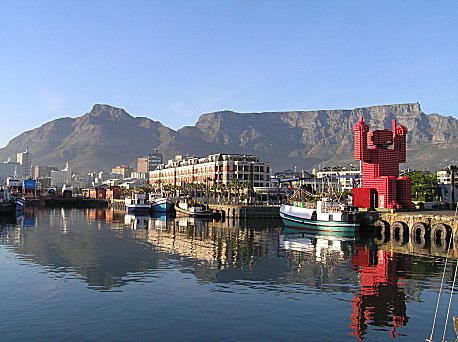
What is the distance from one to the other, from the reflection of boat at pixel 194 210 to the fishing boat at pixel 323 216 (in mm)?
38464

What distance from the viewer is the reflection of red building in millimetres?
32688

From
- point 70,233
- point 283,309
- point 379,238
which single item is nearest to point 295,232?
Result: point 379,238

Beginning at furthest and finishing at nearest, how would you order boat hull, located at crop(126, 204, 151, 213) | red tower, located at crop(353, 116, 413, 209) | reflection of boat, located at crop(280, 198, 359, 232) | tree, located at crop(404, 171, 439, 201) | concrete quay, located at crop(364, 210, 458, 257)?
boat hull, located at crop(126, 204, 151, 213) < tree, located at crop(404, 171, 439, 201) < red tower, located at crop(353, 116, 413, 209) < reflection of boat, located at crop(280, 198, 359, 232) < concrete quay, located at crop(364, 210, 458, 257)

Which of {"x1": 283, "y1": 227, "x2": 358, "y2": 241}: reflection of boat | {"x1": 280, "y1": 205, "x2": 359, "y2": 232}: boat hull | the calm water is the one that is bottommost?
the calm water

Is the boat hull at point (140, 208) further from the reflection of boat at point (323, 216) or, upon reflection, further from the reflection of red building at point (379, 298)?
the reflection of red building at point (379, 298)

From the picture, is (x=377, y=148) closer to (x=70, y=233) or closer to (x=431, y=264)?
(x=431, y=264)

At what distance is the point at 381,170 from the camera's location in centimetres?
10981

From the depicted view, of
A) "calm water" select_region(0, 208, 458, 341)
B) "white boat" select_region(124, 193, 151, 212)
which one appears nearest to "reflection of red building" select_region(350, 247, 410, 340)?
"calm water" select_region(0, 208, 458, 341)

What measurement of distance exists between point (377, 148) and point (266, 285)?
243 ft

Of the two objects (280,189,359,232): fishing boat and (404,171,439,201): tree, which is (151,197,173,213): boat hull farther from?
(404,171,439,201): tree

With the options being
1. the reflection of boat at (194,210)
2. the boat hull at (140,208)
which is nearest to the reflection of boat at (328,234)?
the reflection of boat at (194,210)

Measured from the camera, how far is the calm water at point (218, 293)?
101 feet

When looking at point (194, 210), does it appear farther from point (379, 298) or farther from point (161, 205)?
point (379, 298)

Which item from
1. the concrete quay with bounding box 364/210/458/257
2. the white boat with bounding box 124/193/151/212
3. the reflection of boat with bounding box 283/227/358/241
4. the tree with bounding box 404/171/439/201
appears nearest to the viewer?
the concrete quay with bounding box 364/210/458/257
